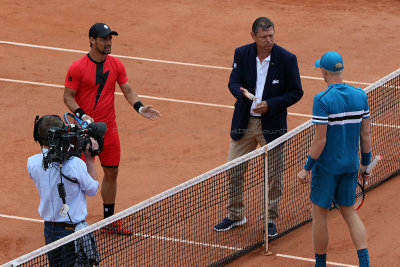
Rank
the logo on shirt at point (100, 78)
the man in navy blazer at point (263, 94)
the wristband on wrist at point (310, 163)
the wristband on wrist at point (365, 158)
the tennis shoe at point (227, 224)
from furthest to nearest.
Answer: the tennis shoe at point (227, 224) < the logo on shirt at point (100, 78) < the man in navy blazer at point (263, 94) < the wristband on wrist at point (365, 158) < the wristband on wrist at point (310, 163)

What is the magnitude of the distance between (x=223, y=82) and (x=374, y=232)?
6.13 m

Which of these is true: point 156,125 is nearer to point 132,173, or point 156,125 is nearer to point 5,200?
point 132,173

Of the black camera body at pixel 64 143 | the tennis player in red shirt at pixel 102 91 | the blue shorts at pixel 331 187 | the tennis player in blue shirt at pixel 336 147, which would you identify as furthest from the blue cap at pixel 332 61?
the tennis player in red shirt at pixel 102 91

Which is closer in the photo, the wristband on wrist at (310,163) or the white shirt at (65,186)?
the white shirt at (65,186)

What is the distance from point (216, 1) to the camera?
67.2ft

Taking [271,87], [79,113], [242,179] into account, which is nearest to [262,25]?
[271,87]

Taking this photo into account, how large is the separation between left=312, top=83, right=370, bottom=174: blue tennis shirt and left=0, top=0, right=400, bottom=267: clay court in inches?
65.1

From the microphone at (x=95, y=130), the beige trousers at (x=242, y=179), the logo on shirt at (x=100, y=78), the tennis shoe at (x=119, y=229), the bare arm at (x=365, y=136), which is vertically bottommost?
the tennis shoe at (x=119, y=229)

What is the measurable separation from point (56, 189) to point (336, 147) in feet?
8.86

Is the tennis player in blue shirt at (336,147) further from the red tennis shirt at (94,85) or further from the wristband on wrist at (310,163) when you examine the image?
the red tennis shirt at (94,85)

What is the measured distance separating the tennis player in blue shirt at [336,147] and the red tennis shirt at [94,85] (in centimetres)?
290

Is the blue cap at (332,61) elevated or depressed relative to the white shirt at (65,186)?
elevated

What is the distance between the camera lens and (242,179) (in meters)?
9.77

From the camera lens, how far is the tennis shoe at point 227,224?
10.1m
